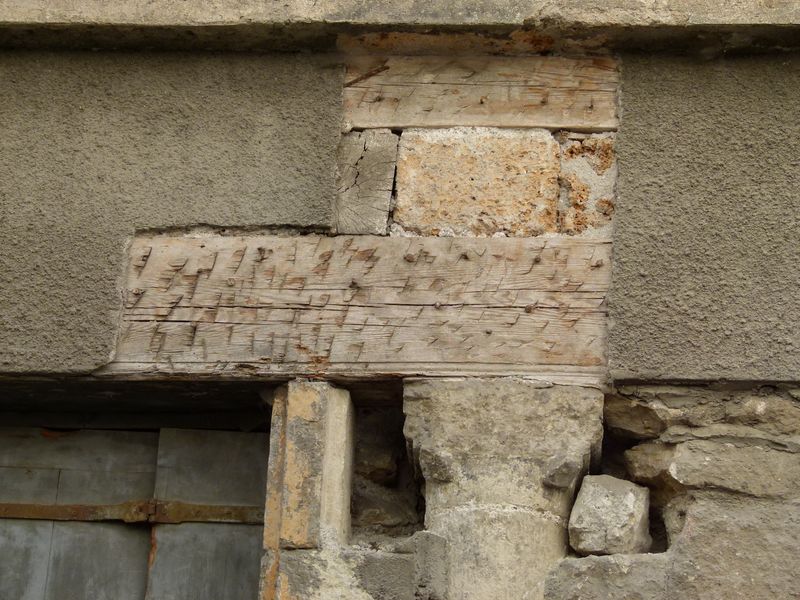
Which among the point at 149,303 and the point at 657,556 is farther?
the point at 149,303

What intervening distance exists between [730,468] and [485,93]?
1132 mm

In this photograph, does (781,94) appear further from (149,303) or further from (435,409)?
(149,303)

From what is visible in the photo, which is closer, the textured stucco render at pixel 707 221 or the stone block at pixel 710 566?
the stone block at pixel 710 566

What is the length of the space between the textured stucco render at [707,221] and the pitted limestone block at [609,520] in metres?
0.28

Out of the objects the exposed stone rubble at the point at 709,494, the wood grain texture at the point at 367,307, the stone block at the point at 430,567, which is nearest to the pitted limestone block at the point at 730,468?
the exposed stone rubble at the point at 709,494

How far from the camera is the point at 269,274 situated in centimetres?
310

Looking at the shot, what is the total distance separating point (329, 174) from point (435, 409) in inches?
26.3

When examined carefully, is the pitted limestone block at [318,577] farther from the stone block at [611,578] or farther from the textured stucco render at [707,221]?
the textured stucco render at [707,221]

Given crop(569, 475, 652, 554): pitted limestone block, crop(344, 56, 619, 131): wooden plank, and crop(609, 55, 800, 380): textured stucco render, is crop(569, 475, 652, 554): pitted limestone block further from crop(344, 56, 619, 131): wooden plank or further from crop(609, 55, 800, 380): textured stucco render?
crop(344, 56, 619, 131): wooden plank

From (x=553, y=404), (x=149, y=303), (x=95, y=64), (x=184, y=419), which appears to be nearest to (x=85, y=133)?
(x=95, y=64)

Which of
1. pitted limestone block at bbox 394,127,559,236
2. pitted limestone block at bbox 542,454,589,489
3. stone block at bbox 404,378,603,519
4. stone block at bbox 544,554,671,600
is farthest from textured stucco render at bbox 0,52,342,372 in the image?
stone block at bbox 544,554,671,600

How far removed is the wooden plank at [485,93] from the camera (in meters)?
3.20

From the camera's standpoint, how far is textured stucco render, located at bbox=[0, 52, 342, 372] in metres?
3.11

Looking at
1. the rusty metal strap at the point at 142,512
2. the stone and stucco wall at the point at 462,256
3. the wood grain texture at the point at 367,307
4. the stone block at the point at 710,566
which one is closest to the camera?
the stone block at the point at 710,566
